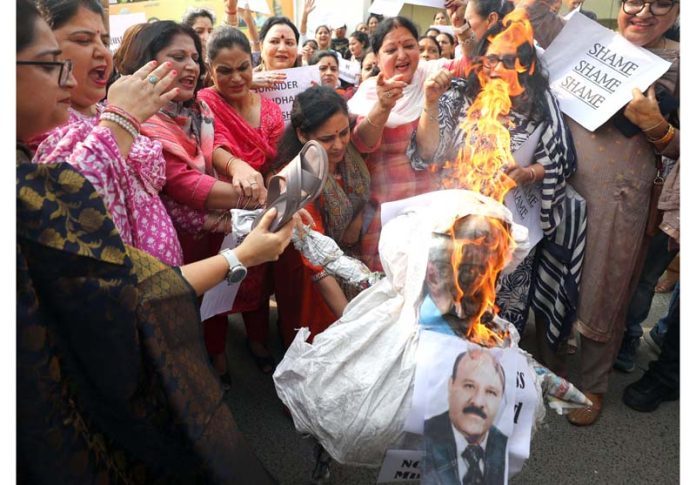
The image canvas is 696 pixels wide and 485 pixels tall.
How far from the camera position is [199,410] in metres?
1.55

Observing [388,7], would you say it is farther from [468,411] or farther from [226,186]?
[468,411]

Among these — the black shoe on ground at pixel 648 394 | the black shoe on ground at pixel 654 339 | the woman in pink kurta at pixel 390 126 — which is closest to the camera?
the woman in pink kurta at pixel 390 126

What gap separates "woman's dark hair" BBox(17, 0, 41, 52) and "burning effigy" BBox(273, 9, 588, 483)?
1.33 meters

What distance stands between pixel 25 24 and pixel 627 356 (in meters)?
3.76

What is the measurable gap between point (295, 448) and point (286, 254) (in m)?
1.05

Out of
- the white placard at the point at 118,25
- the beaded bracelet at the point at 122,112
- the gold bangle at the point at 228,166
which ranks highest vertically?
the beaded bracelet at the point at 122,112

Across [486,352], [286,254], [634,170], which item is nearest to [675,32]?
[634,170]

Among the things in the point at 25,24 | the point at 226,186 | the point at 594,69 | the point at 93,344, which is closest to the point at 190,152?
the point at 226,186

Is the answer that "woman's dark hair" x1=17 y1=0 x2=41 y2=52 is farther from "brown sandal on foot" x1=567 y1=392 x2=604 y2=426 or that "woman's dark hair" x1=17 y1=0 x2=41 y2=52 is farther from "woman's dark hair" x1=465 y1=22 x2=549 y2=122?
"brown sandal on foot" x1=567 y1=392 x2=604 y2=426

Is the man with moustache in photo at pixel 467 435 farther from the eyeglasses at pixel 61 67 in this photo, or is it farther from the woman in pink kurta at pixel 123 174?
the eyeglasses at pixel 61 67

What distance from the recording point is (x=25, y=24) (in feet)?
4.49

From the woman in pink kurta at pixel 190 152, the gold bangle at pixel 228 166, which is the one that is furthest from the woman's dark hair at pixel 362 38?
the gold bangle at pixel 228 166

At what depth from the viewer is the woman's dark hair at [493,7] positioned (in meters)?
3.12

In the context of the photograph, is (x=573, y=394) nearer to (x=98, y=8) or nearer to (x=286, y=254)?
(x=286, y=254)
